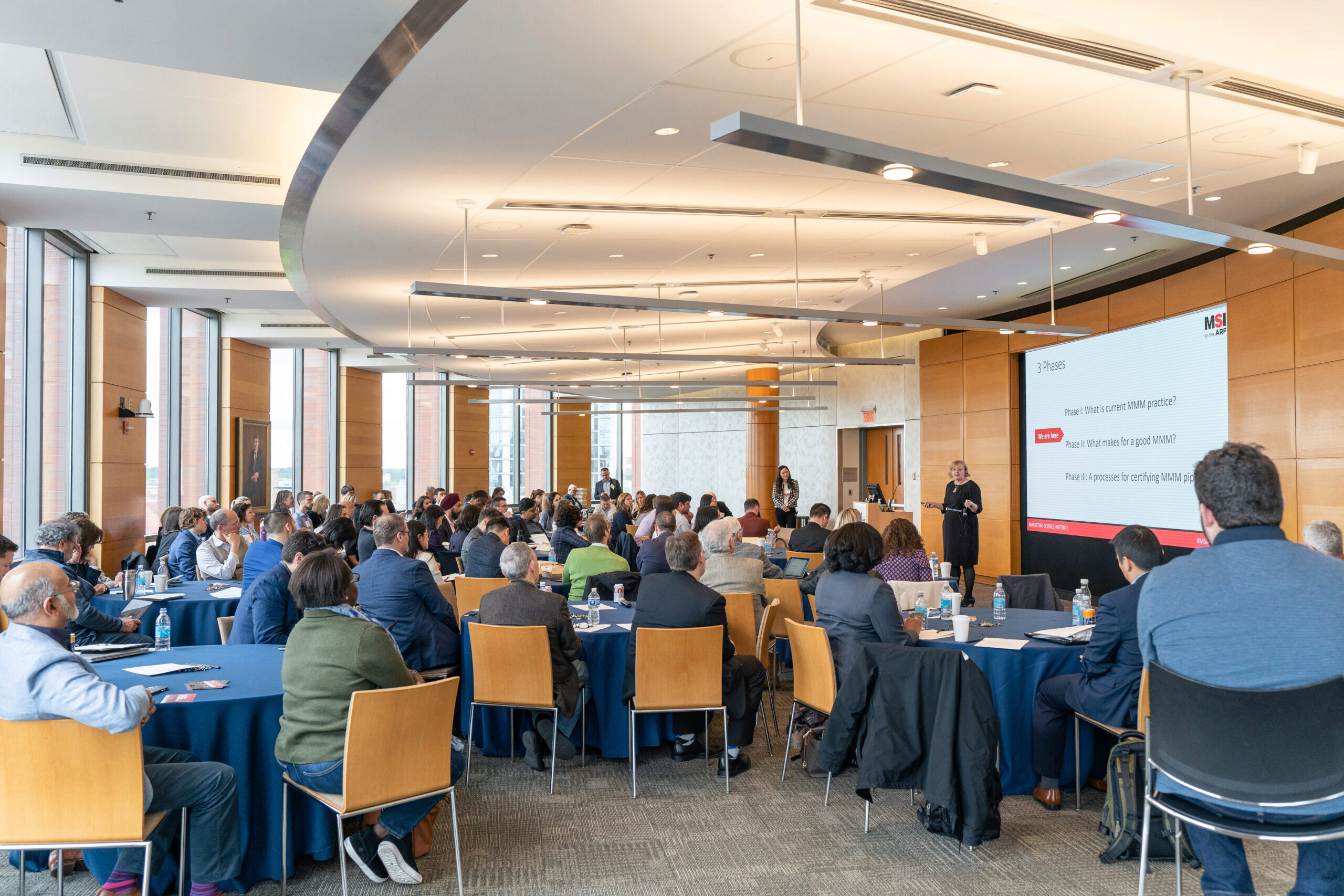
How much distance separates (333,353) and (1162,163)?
1426 cm

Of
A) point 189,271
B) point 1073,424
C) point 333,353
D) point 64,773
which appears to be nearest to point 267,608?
point 64,773

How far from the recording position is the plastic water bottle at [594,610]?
17.6ft

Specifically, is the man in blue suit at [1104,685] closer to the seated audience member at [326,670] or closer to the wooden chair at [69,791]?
the seated audience member at [326,670]

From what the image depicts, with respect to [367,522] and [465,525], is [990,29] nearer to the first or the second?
[465,525]

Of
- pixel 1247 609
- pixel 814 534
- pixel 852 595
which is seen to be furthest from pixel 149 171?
pixel 1247 609

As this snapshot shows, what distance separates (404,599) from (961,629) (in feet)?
9.79

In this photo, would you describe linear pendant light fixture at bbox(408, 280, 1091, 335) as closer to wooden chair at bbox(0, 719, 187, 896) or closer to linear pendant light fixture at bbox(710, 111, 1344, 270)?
linear pendant light fixture at bbox(710, 111, 1344, 270)

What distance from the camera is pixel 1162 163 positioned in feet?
19.1

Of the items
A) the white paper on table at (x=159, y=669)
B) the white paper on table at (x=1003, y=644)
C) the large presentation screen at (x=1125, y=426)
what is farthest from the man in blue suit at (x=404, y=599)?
the large presentation screen at (x=1125, y=426)

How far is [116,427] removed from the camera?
9859 mm

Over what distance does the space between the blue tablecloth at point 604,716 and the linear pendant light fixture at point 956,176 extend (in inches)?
112

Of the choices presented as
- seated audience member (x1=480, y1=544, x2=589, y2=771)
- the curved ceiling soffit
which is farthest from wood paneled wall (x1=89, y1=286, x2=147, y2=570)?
seated audience member (x1=480, y1=544, x2=589, y2=771)

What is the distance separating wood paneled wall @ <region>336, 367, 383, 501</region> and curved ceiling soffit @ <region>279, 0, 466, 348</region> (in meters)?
10.1

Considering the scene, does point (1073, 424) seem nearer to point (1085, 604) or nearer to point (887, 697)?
point (1085, 604)
